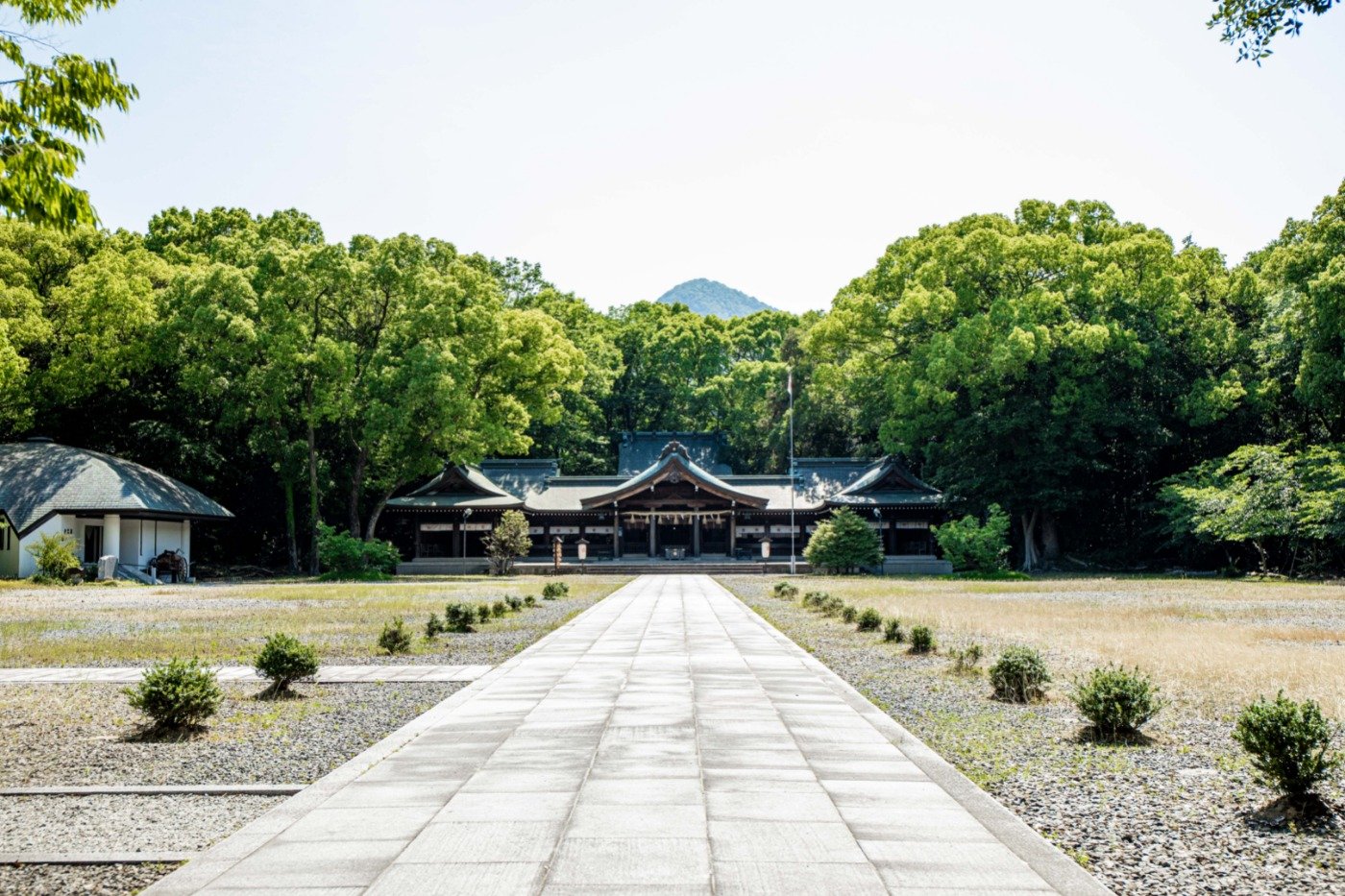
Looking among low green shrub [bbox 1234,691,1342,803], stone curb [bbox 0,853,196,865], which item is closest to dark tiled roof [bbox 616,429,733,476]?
low green shrub [bbox 1234,691,1342,803]

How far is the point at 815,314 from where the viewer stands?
59.1 metres

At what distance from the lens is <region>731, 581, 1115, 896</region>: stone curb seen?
14.6 feet

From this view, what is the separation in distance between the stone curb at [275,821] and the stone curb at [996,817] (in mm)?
3536

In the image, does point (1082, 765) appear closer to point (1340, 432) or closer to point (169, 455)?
point (1340, 432)

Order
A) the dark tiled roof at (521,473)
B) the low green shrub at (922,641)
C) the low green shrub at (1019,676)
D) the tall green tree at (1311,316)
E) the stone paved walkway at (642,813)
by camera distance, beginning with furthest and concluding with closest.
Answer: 1. the dark tiled roof at (521,473)
2. the tall green tree at (1311,316)
3. the low green shrub at (922,641)
4. the low green shrub at (1019,676)
5. the stone paved walkway at (642,813)

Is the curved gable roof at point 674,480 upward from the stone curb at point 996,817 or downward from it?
upward

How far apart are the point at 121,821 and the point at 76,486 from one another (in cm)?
3435

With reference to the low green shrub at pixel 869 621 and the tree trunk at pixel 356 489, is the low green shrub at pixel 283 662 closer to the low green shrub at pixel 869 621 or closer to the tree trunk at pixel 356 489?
the low green shrub at pixel 869 621

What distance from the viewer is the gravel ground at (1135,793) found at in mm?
4855

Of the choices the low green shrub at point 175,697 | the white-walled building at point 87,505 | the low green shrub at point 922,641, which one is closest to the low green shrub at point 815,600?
the low green shrub at point 922,641

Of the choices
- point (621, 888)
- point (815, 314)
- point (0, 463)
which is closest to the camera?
point (621, 888)

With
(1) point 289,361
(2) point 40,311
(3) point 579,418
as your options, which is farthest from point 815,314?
(2) point 40,311

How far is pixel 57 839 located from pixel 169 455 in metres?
39.2

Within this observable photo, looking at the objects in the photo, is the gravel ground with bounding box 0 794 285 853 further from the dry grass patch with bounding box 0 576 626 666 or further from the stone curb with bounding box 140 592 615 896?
the dry grass patch with bounding box 0 576 626 666
